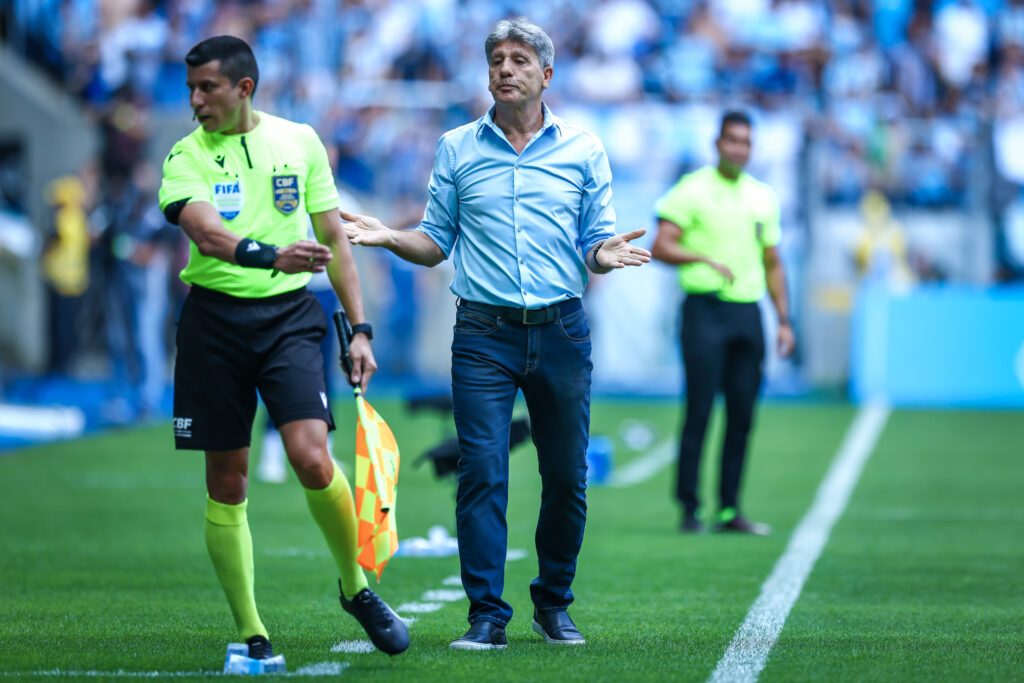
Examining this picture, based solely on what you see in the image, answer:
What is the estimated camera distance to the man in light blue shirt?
5.77 meters

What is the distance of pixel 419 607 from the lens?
681 centimetres

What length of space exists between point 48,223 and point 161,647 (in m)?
17.7

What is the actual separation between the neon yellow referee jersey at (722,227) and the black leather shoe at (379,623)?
4.39m

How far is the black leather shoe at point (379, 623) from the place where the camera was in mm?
5402

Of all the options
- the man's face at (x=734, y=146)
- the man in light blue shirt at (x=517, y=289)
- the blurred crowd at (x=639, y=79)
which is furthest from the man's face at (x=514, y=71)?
the blurred crowd at (x=639, y=79)

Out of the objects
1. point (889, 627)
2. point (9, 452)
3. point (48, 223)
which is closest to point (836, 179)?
point (48, 223)

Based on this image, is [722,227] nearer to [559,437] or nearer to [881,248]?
[559,437]

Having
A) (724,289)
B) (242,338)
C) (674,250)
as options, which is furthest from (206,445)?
(724,289)

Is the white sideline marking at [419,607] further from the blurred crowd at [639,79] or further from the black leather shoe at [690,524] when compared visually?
the blurred crowd at [639,79]

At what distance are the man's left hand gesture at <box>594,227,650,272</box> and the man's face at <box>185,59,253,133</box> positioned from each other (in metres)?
1.38

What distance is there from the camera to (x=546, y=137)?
5.93m

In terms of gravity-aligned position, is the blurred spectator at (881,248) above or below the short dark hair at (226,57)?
below

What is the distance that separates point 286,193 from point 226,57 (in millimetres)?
486

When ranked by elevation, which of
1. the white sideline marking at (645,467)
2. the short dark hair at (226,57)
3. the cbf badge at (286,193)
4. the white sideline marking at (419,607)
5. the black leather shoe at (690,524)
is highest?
the short dark hair at (226,57)
